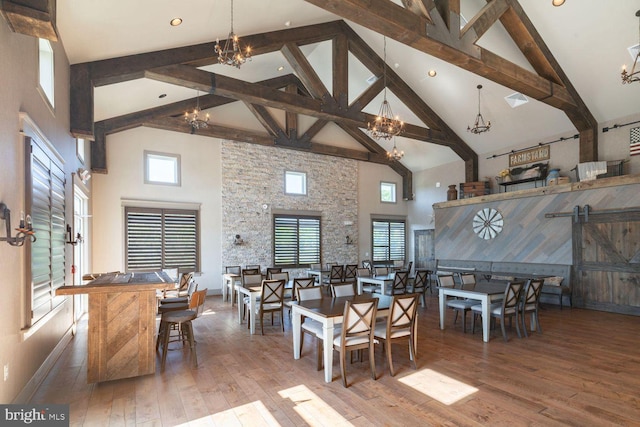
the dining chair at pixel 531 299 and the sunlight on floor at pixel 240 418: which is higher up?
the dining chair at pixel 531 299

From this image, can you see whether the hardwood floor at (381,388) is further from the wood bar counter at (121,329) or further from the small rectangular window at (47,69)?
the small rectangular window at (47,69)

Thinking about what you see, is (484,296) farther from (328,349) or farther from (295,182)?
(295,182)

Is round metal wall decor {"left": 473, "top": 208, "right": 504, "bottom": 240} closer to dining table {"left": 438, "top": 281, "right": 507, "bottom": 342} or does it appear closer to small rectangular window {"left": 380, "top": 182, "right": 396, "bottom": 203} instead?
small rectangular window {"left": 380, "top": 182, "right": 396, "bottom": 203}

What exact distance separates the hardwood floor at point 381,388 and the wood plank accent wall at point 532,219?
11.3 feet

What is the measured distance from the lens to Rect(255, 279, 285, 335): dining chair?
543 cm

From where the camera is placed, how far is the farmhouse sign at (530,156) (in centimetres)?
903

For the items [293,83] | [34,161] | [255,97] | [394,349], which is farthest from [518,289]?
[293,83]

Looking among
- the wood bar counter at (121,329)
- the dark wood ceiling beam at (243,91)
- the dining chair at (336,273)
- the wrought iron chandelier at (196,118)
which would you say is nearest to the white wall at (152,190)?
the wrought iron chandelier at (196,118)

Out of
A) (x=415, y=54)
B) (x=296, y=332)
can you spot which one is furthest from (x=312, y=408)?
(x=415, y=54)

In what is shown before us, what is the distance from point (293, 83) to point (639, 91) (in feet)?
27.1

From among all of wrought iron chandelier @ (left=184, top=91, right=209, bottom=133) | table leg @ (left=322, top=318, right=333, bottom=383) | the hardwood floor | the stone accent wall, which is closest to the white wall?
the stone accent wall

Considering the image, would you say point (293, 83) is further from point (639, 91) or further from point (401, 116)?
point (639, 91)

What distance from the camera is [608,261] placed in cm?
717

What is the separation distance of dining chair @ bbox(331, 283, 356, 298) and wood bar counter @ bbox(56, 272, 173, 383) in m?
2.25
